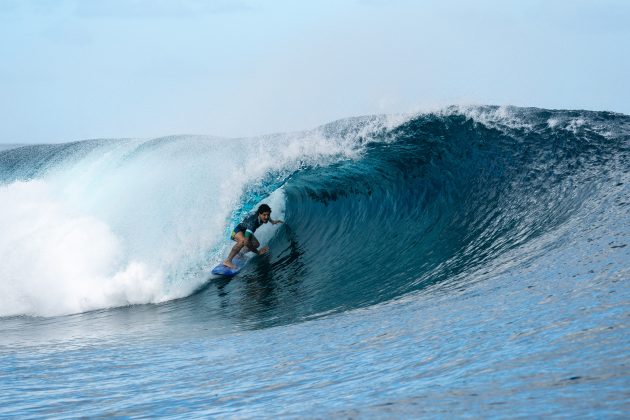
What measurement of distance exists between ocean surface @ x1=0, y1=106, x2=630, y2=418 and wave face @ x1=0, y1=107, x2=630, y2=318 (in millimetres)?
40

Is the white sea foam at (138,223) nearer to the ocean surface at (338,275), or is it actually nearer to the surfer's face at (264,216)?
the ocean surface at (338,275)

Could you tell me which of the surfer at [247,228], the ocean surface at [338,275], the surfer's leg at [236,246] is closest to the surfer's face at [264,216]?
the surfer at [247,228]

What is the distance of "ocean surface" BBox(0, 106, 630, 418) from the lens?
3707 millimetres

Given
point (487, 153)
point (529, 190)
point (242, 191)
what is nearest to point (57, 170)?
point (242, 191)

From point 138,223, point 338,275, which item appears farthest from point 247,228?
point 138,223

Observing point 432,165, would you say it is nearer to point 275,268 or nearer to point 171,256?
point 275,268

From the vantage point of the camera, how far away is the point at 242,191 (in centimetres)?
1155

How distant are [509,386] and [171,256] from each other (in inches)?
299

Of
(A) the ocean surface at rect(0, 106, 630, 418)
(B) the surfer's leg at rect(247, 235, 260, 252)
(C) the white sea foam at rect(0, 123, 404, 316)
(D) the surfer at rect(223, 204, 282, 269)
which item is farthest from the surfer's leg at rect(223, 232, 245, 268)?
(C) the white sea foam at rect(0, 123, 404, 316)

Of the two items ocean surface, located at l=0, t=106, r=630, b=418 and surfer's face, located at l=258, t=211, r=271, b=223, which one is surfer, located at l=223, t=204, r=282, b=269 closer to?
surfer's face, located at l=258, t=211, r=271, b=223

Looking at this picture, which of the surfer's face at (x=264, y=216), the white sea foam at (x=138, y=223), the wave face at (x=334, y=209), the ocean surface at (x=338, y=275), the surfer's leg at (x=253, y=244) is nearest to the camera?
the ocean surface at (x=338, y=275)

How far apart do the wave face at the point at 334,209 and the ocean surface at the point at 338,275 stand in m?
0.04

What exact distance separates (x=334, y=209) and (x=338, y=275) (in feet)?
10.2

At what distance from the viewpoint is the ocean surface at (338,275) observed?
3.71 m
